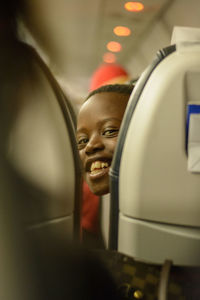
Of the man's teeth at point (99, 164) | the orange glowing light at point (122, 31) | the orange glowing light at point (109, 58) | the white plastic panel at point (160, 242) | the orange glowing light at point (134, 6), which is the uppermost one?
the orange glowing light at point (134, 6)

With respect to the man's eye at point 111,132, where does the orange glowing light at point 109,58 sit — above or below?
above

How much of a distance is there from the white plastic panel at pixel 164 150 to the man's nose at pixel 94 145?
62mm

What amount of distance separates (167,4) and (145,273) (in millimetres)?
563

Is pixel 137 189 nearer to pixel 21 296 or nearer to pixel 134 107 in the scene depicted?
pixel 134 107

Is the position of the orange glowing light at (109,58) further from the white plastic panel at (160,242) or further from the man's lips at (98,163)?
the white plastic panel at (160,242)

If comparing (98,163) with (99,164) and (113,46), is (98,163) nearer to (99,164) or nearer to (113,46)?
(99,164)


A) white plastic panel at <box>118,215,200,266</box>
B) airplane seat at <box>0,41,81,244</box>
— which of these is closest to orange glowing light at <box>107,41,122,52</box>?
airplane seat at <box>0,41,81,244</box>

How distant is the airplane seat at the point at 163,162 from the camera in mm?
691

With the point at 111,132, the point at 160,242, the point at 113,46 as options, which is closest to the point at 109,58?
the point at 113,46

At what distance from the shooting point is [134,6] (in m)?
0.74

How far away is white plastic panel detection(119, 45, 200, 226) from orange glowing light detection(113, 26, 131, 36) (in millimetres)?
109

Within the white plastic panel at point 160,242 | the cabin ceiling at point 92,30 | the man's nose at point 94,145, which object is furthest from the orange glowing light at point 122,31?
the white plastic panel at point 160,242

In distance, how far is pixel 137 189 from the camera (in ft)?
2.33

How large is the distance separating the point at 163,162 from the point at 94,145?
15cm
